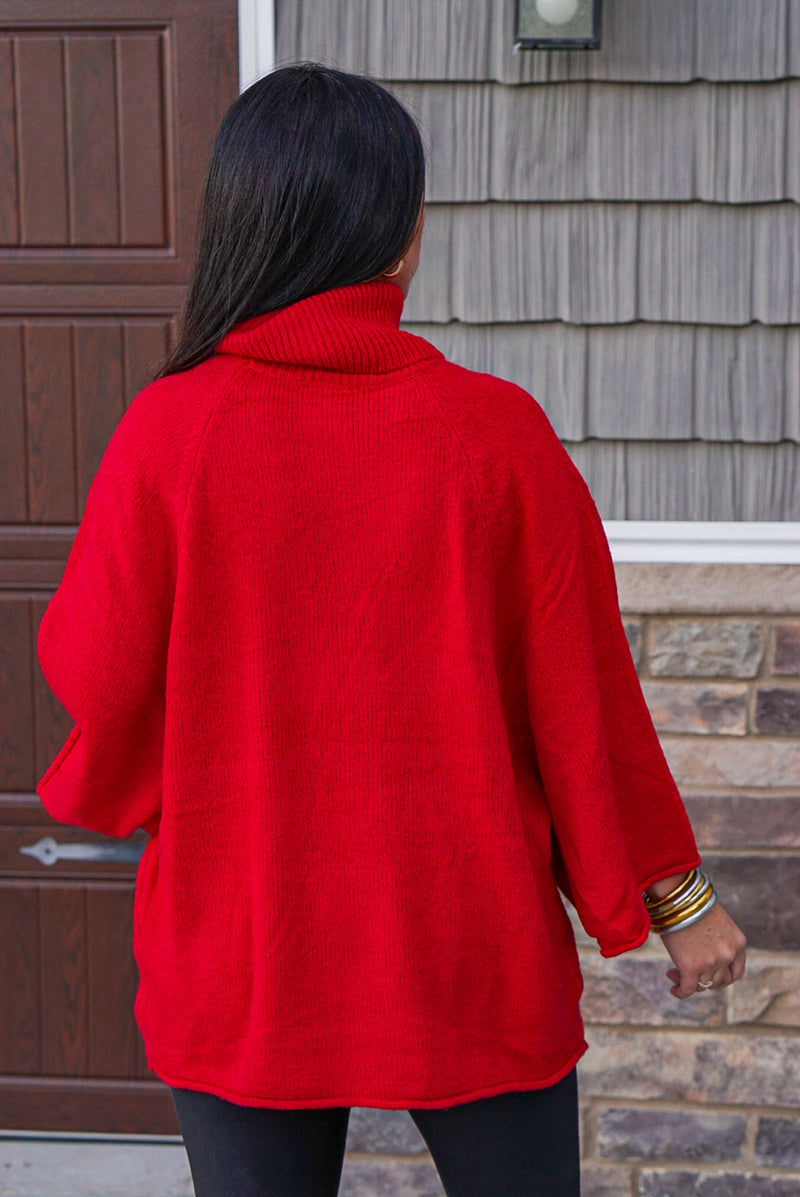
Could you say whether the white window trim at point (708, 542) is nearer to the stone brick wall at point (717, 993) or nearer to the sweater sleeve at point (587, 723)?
the stone brick wall at point (717, 993)

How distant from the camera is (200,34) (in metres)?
2.18

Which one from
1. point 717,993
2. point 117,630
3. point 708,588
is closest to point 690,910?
point 117,630

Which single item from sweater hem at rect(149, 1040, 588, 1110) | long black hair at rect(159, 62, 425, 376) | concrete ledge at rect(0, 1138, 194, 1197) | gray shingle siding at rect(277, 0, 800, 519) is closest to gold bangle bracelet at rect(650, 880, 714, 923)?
sweater hem at rect(149, 1040, 588, 1110)

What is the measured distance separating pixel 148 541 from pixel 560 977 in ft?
1.98

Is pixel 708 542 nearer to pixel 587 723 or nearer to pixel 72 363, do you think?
pixel 587 723

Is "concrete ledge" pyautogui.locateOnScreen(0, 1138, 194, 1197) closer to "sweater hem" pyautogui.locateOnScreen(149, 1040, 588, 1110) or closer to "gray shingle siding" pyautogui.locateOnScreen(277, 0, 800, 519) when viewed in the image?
"sweater hem" pyautogui.locateOnScreen(149, 1040, 588, 1110)

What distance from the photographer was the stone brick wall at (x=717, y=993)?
2115 millimetres

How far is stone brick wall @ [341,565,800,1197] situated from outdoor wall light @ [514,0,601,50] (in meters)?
1.00

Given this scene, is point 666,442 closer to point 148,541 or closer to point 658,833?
point 658,833

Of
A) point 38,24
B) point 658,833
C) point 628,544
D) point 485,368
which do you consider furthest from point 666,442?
point 38,24

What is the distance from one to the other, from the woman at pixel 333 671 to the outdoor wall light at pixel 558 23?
111 cm

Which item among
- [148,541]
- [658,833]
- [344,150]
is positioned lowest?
[658,833]

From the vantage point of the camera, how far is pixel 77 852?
2.40 metres

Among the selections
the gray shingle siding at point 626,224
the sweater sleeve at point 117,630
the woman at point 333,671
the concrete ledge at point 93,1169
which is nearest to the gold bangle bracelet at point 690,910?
the woman at point 333,671
